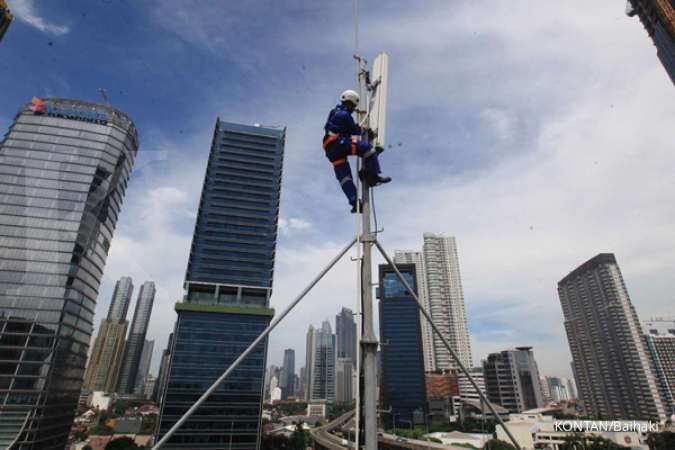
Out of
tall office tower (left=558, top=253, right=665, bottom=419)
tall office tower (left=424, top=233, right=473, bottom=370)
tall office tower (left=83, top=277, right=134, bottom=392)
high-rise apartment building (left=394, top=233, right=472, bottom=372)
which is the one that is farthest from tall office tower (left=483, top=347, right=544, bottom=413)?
tall office tower (left=83, top=277, right=134, bottom=392)

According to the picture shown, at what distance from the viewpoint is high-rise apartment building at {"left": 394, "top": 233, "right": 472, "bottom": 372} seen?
14462cm

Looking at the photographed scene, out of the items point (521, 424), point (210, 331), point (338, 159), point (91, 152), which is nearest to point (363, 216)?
point (338, 159)

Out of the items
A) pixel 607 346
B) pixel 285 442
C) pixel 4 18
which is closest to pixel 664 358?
pixel 607 346

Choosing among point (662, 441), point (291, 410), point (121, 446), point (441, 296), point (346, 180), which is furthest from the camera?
point (291, 410)

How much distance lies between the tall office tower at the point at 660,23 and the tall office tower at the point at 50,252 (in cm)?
11363

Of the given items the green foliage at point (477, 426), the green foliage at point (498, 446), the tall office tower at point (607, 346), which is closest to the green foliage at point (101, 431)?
the green foliage at point (498, 446)

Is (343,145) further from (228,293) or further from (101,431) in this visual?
(101,431)

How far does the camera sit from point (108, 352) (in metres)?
158

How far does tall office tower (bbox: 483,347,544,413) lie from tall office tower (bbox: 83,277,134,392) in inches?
6706

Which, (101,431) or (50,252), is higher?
(50,252)

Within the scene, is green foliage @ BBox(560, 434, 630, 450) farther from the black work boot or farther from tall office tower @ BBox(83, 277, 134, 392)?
tall office tower @ BBox(83, 277, 134, 392)

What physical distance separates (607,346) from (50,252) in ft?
553

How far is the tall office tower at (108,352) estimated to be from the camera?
497 ft

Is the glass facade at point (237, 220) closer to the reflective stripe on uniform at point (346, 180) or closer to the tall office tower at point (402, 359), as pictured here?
the tall office tower at point (402, 359)
